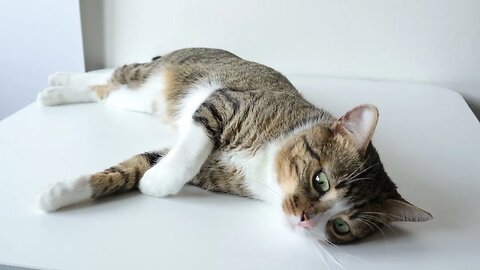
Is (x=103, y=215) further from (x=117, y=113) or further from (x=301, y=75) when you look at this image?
(x=301, y=75)

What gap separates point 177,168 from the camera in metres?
0.93

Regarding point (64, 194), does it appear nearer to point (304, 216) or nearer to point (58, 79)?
point (304, 216)

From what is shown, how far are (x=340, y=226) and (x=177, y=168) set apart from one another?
0.31 metres

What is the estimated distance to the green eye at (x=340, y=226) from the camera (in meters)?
0.84

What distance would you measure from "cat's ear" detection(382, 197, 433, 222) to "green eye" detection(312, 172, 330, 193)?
0.11 m

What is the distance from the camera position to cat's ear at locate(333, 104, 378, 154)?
867mm

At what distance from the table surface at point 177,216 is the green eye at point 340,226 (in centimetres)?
3

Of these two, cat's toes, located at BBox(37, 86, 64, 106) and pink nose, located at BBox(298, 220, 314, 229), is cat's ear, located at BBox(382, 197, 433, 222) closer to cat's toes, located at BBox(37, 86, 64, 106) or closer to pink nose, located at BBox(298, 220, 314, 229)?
pink nose, located at BBox(298, 220, 314, 229)

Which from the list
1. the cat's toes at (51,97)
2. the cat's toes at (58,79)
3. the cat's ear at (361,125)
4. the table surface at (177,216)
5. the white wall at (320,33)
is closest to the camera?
the table surface at (177,216)

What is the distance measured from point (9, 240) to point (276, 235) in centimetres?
42

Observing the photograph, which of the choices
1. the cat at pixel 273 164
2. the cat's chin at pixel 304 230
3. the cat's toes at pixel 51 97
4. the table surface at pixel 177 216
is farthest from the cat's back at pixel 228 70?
the cat's chin at pixel 304 230

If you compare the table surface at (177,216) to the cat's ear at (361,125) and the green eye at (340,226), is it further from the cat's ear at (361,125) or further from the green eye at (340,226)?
the cat's ear at (361,125)

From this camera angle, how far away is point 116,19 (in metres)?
1.81

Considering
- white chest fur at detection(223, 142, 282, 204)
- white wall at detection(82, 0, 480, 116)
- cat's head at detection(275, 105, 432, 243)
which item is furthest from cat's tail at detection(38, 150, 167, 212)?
white wall at detection(82, 0, 480, 116)
